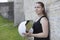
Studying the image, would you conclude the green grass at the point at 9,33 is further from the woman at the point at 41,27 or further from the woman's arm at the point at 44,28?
the woman's arm at the point at 44,28

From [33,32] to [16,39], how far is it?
474 centimetres

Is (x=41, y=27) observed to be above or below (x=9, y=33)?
above

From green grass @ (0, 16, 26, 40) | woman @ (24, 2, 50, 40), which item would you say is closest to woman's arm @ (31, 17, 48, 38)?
woman @ (24, 2, 50, 40)

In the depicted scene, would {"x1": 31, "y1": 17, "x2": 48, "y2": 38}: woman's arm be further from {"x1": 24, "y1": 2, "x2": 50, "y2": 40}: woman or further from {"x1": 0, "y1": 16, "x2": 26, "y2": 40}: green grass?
{"x1": 0, "y1": 16, "x2": 26, "y2": 40}: green grass

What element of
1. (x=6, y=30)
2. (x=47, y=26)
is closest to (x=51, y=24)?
(x=47, y=26)

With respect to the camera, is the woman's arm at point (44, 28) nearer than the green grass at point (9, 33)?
Yes

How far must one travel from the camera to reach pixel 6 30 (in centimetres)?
1038

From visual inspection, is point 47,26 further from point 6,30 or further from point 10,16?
point 10,16

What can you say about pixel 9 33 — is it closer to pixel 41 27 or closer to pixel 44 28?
pixel 41 27

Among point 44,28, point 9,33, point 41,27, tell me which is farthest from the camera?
point 9,33

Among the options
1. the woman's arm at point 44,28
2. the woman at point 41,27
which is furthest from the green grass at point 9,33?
the woman's arm at point 44,28

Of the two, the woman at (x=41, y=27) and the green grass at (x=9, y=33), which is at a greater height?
the woman at (x=41, y=27)

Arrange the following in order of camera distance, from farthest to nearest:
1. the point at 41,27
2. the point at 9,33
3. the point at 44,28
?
the point at 9,33, the point at 41,27, the point at 44,28

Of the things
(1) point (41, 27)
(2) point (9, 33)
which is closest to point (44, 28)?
(1) point (41, 27)
